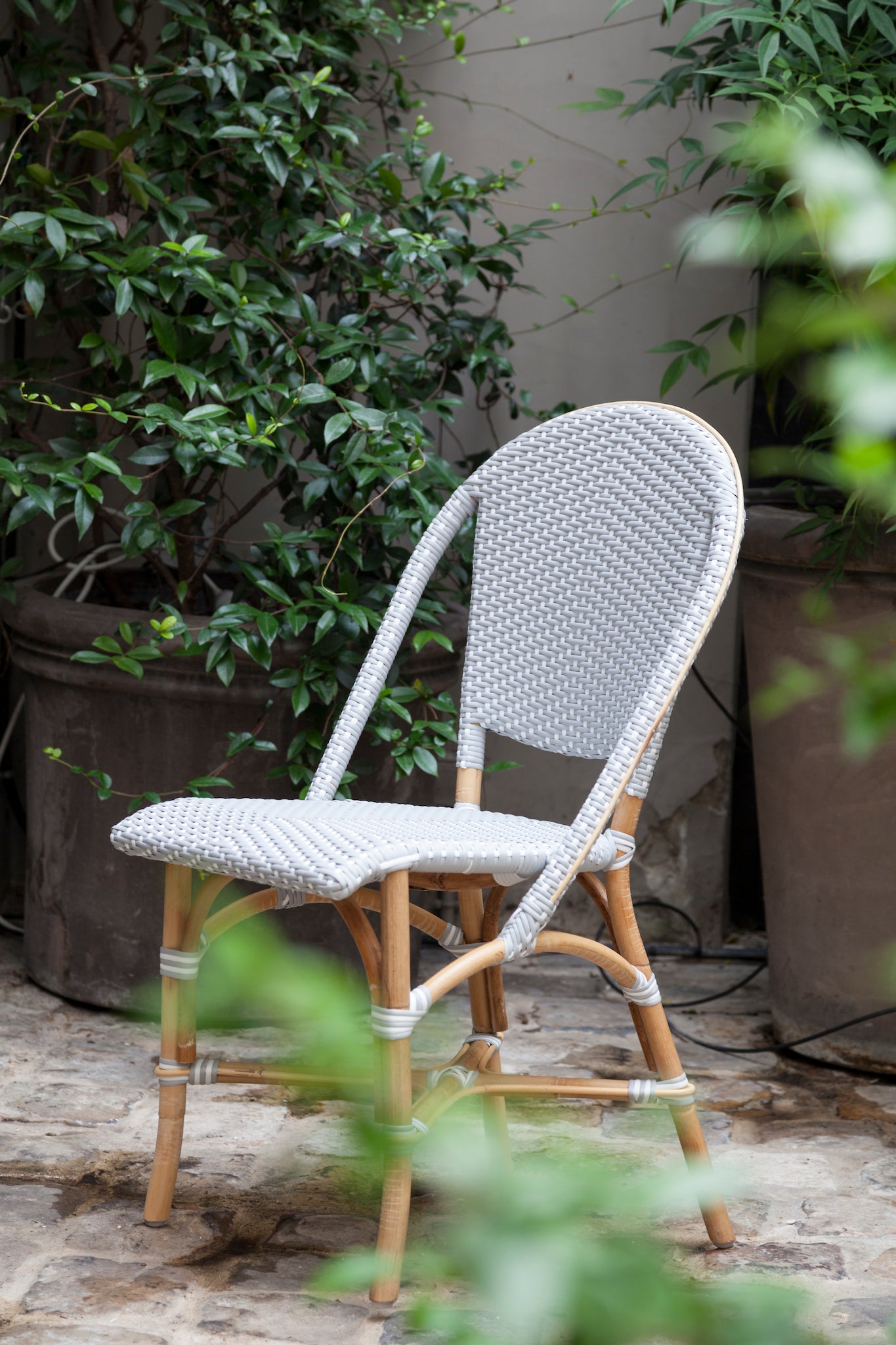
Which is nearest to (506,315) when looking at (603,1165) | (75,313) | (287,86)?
(287,86)

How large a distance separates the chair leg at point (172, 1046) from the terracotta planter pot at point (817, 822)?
1.00 meters

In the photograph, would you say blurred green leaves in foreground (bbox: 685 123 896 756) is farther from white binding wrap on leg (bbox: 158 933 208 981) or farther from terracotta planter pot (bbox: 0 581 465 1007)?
terracotta planter pot (bbox: 0 581 465 1007)

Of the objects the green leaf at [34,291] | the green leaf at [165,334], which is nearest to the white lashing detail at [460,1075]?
the green leaf at [165,334]

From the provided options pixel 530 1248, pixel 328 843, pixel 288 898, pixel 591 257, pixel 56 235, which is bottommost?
pixel 288 898

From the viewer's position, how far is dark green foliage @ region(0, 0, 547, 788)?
6.22 ft

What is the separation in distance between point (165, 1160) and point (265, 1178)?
0.46m

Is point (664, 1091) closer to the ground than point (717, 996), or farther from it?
farther from it

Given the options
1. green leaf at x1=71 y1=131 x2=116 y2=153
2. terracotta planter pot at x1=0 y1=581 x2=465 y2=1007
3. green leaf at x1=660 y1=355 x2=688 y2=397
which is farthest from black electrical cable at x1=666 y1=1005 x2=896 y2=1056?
green leaf at x1=71 y1=131 x2=116 y2=153

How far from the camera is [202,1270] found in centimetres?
143

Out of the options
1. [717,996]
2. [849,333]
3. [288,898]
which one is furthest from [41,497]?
[849,333]

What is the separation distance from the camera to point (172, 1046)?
58.1 inches

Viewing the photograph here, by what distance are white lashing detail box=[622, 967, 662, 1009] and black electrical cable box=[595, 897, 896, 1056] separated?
29 centimetres

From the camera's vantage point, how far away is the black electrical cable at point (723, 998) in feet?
6.66

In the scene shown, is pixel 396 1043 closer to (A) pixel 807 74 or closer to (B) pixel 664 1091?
(B) pixel 664 1091
